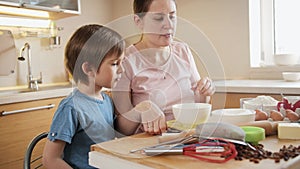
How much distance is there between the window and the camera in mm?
2277

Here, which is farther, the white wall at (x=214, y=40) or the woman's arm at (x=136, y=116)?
the white wall at (x=214, y=40)

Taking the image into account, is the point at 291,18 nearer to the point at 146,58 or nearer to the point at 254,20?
the point at 254,20

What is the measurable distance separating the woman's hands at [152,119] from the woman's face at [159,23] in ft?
0.71

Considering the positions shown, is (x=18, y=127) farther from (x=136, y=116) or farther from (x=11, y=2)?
(x=136, y=116)

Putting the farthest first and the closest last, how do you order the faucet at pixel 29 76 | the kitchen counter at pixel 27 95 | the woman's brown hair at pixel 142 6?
the faucet at pixel 29 76, the kitchen counter at pixel 27 95, the woman's brown hair at pixel 142 6

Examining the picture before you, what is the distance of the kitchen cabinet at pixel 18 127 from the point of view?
5.61 ft

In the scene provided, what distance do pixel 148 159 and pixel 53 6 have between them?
6.40 feet

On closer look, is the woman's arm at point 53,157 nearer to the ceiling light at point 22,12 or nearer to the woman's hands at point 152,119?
the woman's hands at point 152,119

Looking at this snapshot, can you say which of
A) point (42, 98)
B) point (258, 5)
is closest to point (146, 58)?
point (42, 98)

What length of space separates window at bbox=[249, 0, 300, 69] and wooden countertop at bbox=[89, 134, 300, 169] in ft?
5.84

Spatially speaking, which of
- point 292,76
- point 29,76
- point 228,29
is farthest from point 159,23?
point 29,76

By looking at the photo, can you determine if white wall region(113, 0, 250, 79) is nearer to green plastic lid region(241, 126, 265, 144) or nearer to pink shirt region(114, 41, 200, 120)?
pink shirt region(114, 41, 200, 120)

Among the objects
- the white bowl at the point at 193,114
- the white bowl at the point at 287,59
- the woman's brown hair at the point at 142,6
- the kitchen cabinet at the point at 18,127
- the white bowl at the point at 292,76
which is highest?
the woman's brown hair at the point at 142,6

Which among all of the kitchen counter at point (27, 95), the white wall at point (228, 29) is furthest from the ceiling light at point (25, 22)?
the white wall at point (228, 29)
